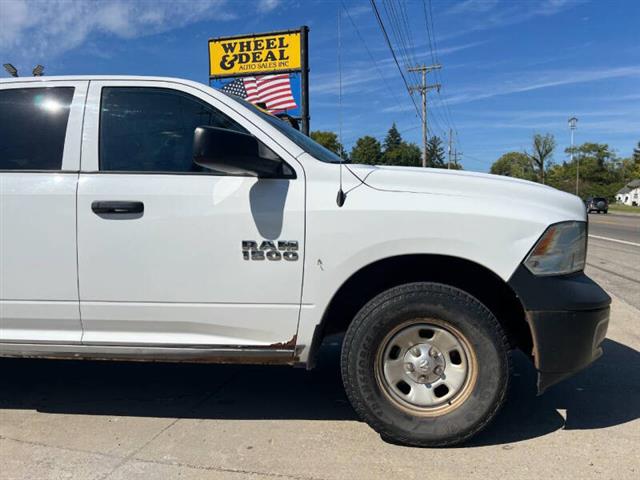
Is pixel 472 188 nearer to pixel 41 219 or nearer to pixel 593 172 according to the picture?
pixel 41 219

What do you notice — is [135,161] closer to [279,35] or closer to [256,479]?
[256,479]

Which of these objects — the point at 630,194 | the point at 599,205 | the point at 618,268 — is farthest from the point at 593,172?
the point at 618,268

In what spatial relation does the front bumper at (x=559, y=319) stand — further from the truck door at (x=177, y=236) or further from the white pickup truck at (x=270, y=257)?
the truck door at (x=177, y=236)

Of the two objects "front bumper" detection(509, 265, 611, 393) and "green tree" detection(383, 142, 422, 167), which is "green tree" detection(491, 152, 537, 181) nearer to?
"green tree" detection(383, 142, 422, 167)

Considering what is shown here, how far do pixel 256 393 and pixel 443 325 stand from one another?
1.62 m

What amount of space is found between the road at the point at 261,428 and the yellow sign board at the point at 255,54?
9609mm

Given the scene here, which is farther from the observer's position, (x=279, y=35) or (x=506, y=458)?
(x=279, y=35)

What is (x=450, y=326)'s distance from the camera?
3.02 metres

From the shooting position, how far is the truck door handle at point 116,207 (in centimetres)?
313

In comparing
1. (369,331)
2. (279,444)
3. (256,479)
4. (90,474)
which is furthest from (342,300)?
(90,474)

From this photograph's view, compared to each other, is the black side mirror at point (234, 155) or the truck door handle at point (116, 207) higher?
the black side mirror at point (234, 155)

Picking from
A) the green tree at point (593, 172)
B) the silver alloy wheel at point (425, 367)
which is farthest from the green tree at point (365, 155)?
the green tree at point (593, 172)

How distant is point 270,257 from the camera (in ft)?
10.1

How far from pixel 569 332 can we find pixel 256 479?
70.9 inches
